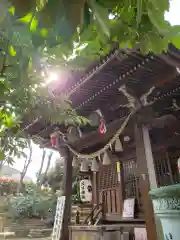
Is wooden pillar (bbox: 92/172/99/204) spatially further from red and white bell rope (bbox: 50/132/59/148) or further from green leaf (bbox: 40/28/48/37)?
green leaf (bbox: 40/28/48/37)

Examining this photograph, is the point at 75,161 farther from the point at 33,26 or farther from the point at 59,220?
the point at 33,26

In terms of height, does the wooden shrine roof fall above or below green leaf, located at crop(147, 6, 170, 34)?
above

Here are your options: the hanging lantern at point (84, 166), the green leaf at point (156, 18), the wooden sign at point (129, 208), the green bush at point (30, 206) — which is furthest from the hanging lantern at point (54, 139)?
the green bush at point (30, 206)

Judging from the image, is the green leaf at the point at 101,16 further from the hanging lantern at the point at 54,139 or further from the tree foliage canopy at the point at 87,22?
the hanging lantern at the point at 54,139

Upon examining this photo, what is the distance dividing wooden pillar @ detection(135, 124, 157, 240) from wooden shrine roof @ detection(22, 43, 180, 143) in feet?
2.82

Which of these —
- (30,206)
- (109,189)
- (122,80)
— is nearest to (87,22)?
(122,80)

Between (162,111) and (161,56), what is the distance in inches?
80.3

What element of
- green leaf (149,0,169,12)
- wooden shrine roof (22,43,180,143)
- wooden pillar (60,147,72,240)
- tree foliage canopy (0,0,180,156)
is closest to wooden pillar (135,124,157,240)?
wooden shrine roof (22,43,180,143)

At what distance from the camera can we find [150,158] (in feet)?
15.9

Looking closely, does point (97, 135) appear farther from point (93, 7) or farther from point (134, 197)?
point (93, 7)

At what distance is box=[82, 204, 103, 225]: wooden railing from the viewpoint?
8469mm

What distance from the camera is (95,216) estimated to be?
871cm

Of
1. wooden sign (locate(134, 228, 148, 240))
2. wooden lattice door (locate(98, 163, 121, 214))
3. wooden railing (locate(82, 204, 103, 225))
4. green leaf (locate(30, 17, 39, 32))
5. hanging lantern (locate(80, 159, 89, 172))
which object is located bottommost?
wooden sign (locate(134, 228, 148, 240))

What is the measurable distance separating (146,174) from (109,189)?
4.58 m
